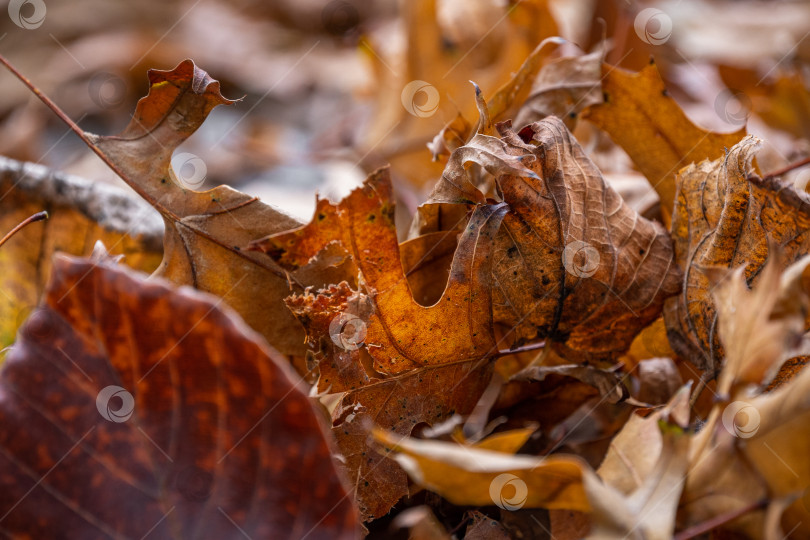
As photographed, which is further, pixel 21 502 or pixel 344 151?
pixel 344 151

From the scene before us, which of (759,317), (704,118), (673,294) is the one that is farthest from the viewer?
(704,118)

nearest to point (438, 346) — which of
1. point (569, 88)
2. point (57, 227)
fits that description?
point (569, 88)

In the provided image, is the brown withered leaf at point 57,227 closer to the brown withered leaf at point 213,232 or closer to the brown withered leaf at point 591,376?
the brown withered leaf at point 213,232

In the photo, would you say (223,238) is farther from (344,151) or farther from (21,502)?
(344,151)

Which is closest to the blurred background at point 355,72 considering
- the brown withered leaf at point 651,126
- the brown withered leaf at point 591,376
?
the brown withered leaf at point 651,126

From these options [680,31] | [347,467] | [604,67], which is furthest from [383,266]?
[680,31]

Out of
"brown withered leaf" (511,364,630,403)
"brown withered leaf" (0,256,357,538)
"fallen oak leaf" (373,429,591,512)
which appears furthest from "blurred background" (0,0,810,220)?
"brown withered leaf" (0,256,357,538)

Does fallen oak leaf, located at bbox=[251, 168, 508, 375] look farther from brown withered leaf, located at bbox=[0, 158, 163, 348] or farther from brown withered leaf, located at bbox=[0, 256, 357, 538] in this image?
brown withered leaf, located at bbox=[0, 158, 163, 348]

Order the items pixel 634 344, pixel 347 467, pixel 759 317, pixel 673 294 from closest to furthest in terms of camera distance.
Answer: pixel 759 317
pixel 347 467
pixel 673 294
pixel 634 344
